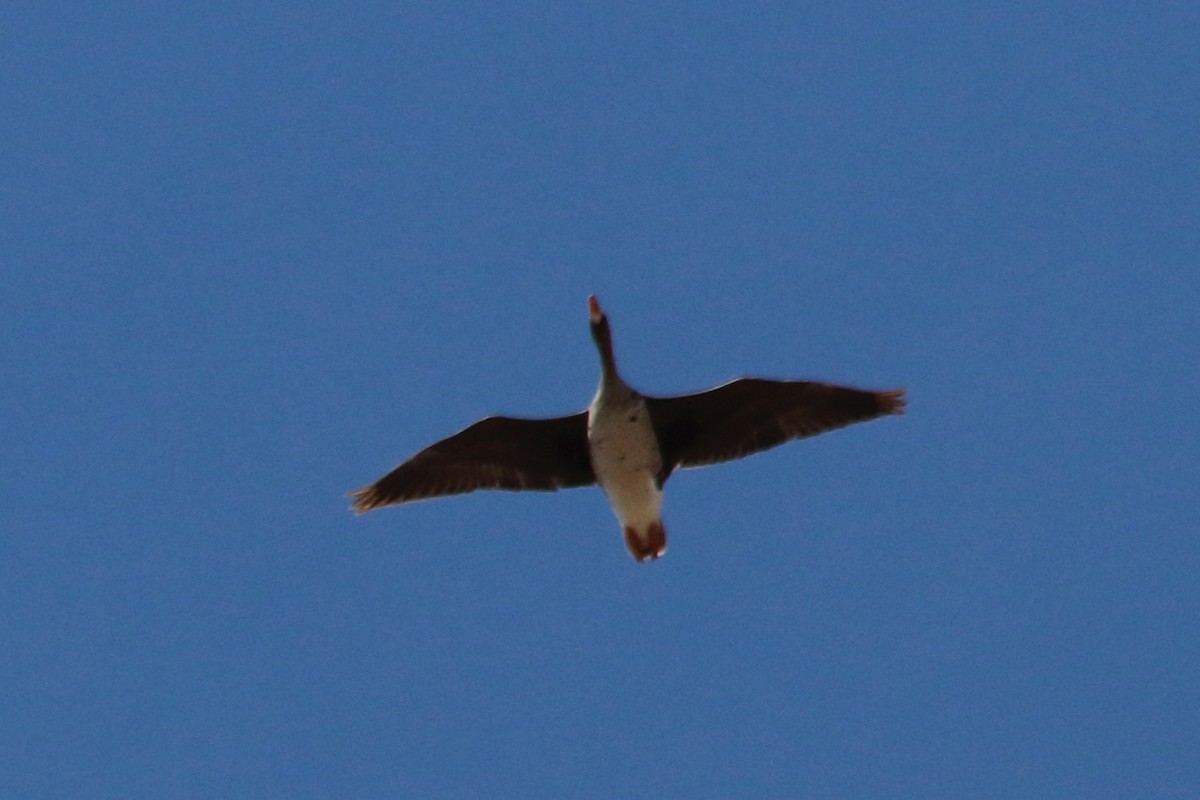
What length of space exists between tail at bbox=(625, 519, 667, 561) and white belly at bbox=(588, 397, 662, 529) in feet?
0.23

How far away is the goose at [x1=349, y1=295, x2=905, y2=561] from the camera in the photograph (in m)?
26.5

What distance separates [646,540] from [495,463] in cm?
180

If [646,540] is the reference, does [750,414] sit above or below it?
above

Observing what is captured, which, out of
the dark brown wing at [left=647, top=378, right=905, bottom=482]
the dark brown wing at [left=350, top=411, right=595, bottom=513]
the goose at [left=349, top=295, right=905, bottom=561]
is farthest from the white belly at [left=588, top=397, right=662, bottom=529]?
the dark brown wing at [left=350, top=411, right=595, bottom=513]

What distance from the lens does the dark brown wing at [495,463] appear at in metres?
26.9

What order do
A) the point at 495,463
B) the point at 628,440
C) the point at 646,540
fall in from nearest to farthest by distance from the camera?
the point at 628,440 < the point at 646,540 < the point at 495,463

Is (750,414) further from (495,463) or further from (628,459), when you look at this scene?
(495,463)

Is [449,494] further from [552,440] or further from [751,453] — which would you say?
[751,453]

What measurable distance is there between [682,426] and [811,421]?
1.34 m

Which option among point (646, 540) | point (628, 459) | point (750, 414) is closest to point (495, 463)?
point (628, 459)

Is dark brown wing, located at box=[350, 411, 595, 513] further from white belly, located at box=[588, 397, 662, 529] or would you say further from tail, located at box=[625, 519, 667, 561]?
tail, located at box=[625, 519, 667, 561]

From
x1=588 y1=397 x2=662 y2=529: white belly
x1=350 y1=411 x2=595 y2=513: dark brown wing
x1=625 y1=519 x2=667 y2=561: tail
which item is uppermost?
x1=350 y1=411 x2=595 y2=513: dark brown wing

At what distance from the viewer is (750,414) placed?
2698cm

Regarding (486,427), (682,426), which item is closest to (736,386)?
(682,426)
